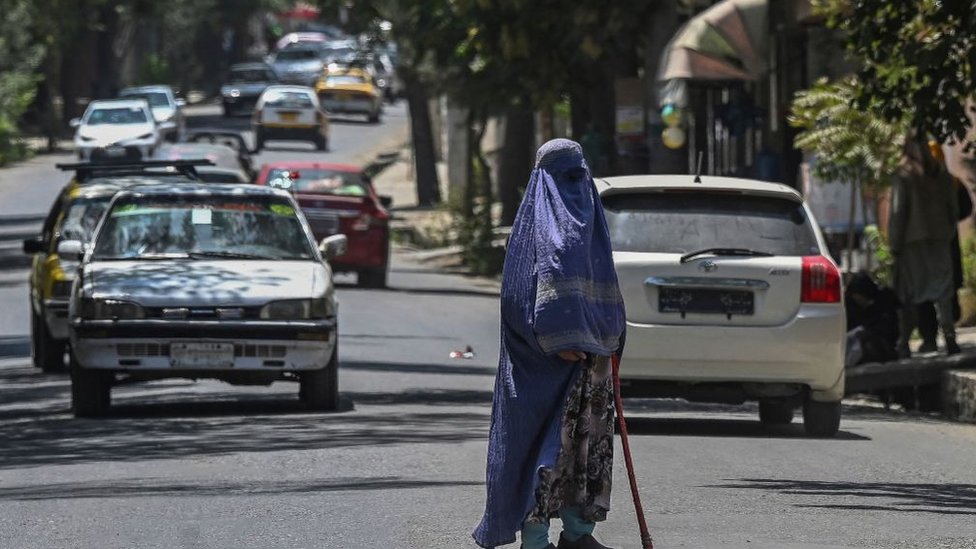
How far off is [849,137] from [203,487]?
1129cm

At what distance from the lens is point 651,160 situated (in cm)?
2823

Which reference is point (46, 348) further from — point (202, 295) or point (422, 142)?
point (422, 142)

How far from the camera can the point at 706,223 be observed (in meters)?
12.6

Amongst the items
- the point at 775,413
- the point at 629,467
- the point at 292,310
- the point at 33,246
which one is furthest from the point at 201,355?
the point at 629,467

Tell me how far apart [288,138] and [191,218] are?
1776 inches

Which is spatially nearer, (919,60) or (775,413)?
(775,413)

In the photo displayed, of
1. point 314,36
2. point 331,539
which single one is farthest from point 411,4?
point 314,36

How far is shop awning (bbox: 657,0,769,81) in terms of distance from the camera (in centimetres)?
2459

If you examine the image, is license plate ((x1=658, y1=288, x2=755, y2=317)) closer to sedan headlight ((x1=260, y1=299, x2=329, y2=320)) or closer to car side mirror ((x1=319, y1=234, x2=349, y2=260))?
sedan headlight ((x1=260, y1=299, x2=329, y2=320))

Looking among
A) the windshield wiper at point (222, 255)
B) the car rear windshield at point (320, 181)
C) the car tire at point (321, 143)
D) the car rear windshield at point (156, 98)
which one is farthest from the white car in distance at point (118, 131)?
the windshield wiper at point (222, 255)

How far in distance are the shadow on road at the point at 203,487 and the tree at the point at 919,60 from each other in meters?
6.58

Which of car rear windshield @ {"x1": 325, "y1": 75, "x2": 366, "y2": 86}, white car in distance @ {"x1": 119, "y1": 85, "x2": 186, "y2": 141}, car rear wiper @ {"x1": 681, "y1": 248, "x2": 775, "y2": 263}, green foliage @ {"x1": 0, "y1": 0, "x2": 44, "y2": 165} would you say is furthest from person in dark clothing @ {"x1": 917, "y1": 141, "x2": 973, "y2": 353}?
car rear windshield @ {"x1": 325, "y1": 75, "x2": 366, "y2": 86}

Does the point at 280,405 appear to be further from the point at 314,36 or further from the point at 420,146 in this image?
the point at 314,36

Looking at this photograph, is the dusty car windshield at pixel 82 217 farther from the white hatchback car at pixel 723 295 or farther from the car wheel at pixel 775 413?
the white hatchback car at pixel 723 295
